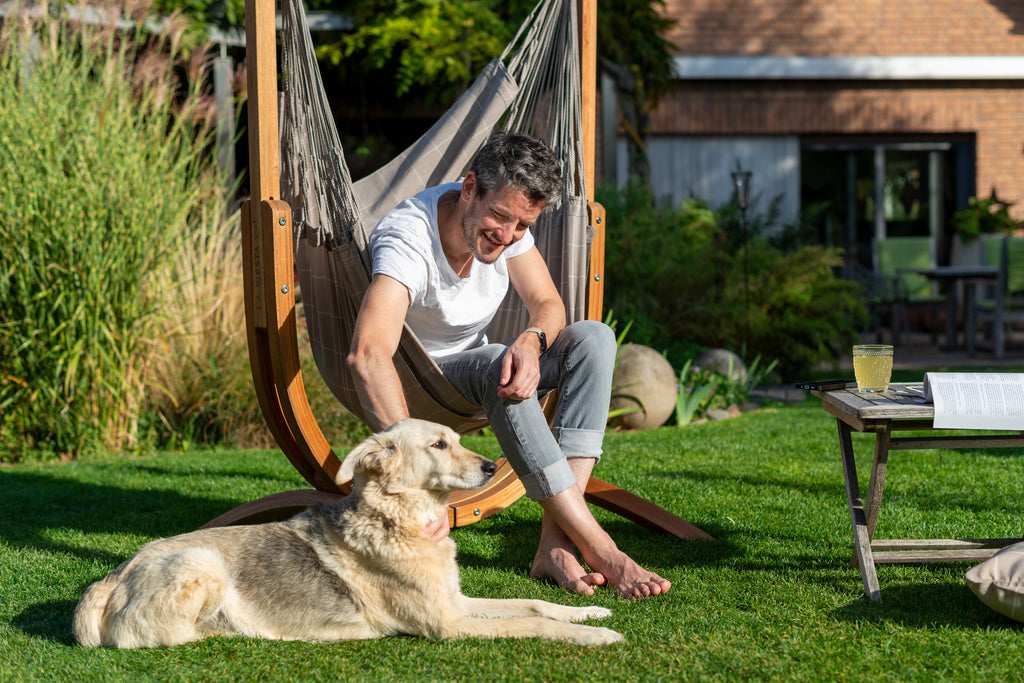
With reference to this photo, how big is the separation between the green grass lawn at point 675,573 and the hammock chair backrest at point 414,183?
26.9 inches

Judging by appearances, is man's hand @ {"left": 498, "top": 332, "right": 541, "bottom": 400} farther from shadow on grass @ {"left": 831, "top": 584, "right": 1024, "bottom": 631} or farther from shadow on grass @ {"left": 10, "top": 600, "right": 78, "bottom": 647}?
shadow on grass @ {"left": 10, "top": 600, "right": 78, "bottom": 647}

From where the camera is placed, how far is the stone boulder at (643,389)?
17.8 ft

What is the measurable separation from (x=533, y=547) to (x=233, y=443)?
259cm

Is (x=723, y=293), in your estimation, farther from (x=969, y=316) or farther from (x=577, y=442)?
(x=577, y=442)

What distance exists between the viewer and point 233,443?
518 centimetres

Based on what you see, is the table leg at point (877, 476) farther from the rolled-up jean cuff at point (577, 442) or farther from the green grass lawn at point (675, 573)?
the rolled-up jean cuff at point (577, 442)

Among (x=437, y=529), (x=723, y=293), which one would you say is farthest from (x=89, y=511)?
(x=723, y=293)

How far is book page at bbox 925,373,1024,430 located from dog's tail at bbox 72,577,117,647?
6.49 ft

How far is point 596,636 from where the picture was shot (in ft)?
7.26

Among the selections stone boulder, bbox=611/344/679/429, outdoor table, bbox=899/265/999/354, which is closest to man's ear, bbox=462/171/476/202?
stone boulder, bbox=611/344/679/429

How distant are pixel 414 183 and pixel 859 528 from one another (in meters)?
1.96

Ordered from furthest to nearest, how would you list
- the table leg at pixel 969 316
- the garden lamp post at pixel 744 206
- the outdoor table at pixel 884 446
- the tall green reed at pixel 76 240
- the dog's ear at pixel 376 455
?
the table leg at pixel 969 316 → the garden lamp post at pixel 744 206 → the tall green reed at pixel 76 240 → the outdoor table at pixel 884 446 → the dog's ear at pixel 376 455

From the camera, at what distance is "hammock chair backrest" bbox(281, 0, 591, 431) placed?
289 cm

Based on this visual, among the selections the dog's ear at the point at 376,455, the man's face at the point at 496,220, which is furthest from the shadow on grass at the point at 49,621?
the man's face at the point at 496,220
